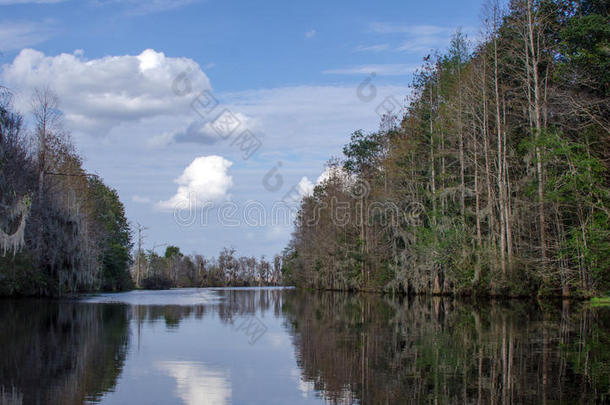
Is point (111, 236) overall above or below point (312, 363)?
above

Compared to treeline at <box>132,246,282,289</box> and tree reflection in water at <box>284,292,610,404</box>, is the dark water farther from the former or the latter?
treeline at <box>132,246,282,289</box>

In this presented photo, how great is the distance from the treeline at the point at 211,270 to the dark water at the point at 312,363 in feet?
248

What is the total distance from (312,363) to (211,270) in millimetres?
88562

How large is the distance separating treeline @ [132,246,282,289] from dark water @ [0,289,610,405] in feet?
248

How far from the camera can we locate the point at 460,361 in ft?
31.5

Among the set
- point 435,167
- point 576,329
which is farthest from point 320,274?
point 576,329

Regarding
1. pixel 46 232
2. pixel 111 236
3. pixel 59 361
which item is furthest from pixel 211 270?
pixel 59 361

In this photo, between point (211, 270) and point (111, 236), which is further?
point (211, 270)

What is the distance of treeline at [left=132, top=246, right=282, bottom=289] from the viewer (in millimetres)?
91125

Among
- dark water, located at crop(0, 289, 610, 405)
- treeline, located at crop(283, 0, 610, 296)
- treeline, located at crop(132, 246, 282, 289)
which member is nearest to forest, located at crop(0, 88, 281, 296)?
dark water, located at crop(0, 289, 610, 405)

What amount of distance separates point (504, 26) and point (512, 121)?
5.19m

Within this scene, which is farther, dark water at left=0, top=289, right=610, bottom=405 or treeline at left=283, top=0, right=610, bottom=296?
treeline at left=283, top=0, right=610, bottom=296

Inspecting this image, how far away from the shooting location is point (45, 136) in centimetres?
3322

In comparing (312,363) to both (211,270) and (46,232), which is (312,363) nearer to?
(46,232)
